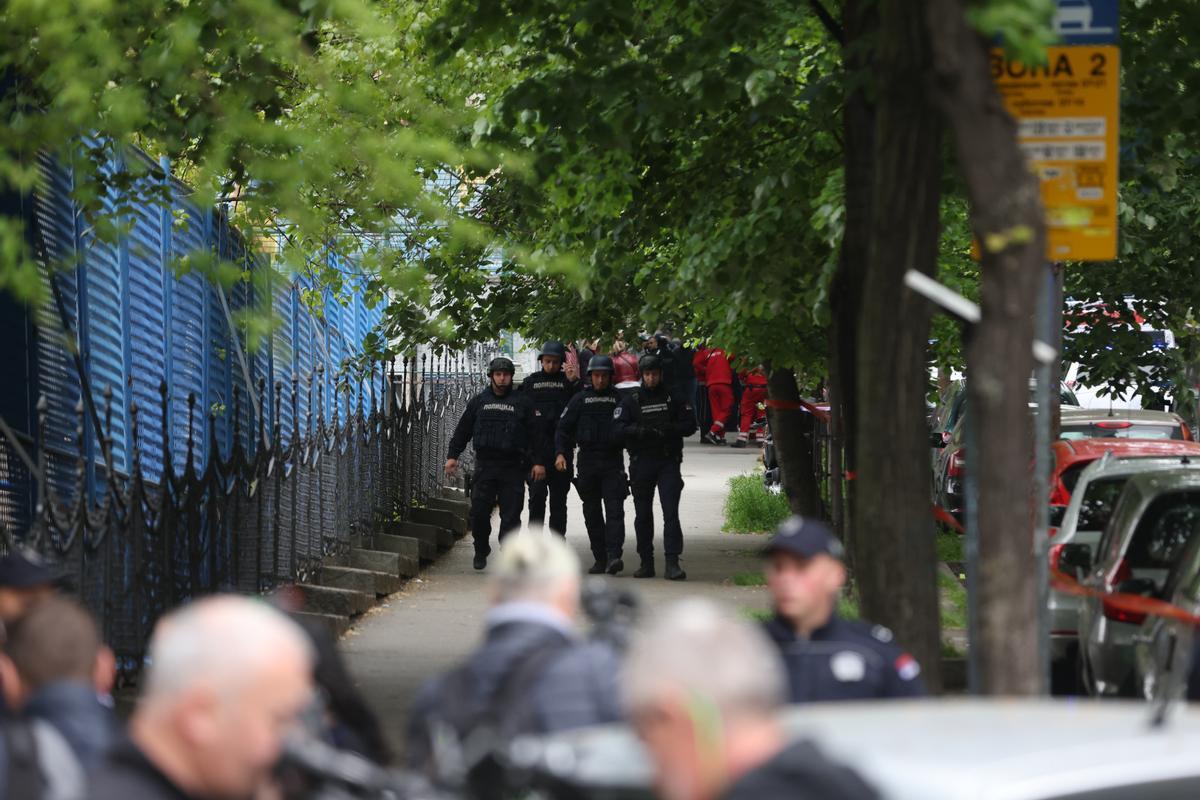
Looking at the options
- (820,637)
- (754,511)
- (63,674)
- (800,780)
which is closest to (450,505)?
(754,511)

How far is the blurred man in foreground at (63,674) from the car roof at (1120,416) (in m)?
16.1

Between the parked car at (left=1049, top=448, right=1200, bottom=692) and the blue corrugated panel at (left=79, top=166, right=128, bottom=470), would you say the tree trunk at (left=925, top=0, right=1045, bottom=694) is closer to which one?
the parked car at (left=1049, top=448, right=1200, bottom=692)

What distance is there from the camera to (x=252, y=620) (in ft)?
11.8

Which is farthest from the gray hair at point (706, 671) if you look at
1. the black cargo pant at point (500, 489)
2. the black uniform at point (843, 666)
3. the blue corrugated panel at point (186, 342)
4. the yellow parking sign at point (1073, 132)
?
the black cargo pant at point (500, 489)

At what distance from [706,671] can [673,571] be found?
14998 millimetres

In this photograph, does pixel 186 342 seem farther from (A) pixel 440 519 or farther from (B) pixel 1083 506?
(B) pixel 1083 506

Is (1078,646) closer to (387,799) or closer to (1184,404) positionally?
(387,799)

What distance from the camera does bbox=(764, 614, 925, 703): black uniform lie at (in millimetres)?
5871

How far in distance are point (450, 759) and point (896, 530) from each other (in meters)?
4.10

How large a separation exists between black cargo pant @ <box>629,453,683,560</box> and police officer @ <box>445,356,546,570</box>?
34.7 inches

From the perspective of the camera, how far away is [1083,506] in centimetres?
1352

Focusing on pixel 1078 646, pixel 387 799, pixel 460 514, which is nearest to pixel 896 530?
pixel 1078 646

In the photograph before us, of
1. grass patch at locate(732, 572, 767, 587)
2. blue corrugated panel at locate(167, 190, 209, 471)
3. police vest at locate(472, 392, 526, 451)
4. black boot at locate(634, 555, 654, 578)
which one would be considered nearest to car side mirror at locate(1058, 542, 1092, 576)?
blue corrugated panel at locate(167, 190, 209, 471)

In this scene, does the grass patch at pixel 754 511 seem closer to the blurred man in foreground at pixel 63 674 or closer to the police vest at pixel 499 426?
the police vest at pixel 499 426
